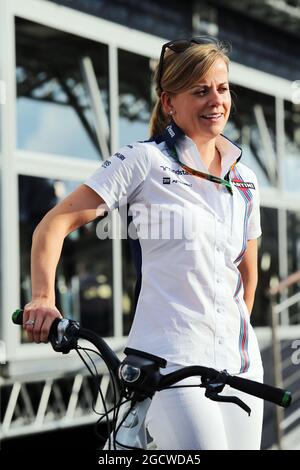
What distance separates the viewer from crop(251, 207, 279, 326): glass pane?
8844 mm

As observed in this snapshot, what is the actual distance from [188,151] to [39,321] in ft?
2.17

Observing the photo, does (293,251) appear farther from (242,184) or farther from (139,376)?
(139,376)

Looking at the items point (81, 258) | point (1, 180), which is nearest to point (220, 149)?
point (1, 180)

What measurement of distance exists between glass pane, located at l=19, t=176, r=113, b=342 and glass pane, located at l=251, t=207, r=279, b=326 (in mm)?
2167

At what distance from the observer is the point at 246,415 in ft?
7.18

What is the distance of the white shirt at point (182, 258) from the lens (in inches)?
86.0

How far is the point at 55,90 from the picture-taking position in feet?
22.7

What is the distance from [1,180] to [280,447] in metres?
2.67

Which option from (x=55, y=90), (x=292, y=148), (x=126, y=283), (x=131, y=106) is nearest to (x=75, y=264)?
(x=126, y=283)

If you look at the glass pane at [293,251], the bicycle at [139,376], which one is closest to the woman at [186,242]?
the bicycle at [139,376]

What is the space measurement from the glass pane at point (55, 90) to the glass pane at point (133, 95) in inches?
9.3

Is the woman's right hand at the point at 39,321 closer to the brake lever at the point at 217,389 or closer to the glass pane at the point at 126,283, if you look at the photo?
the brake lever at the point at 217,389

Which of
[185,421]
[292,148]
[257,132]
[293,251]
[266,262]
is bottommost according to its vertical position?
[185,421]

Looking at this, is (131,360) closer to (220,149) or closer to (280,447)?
(220,149)
